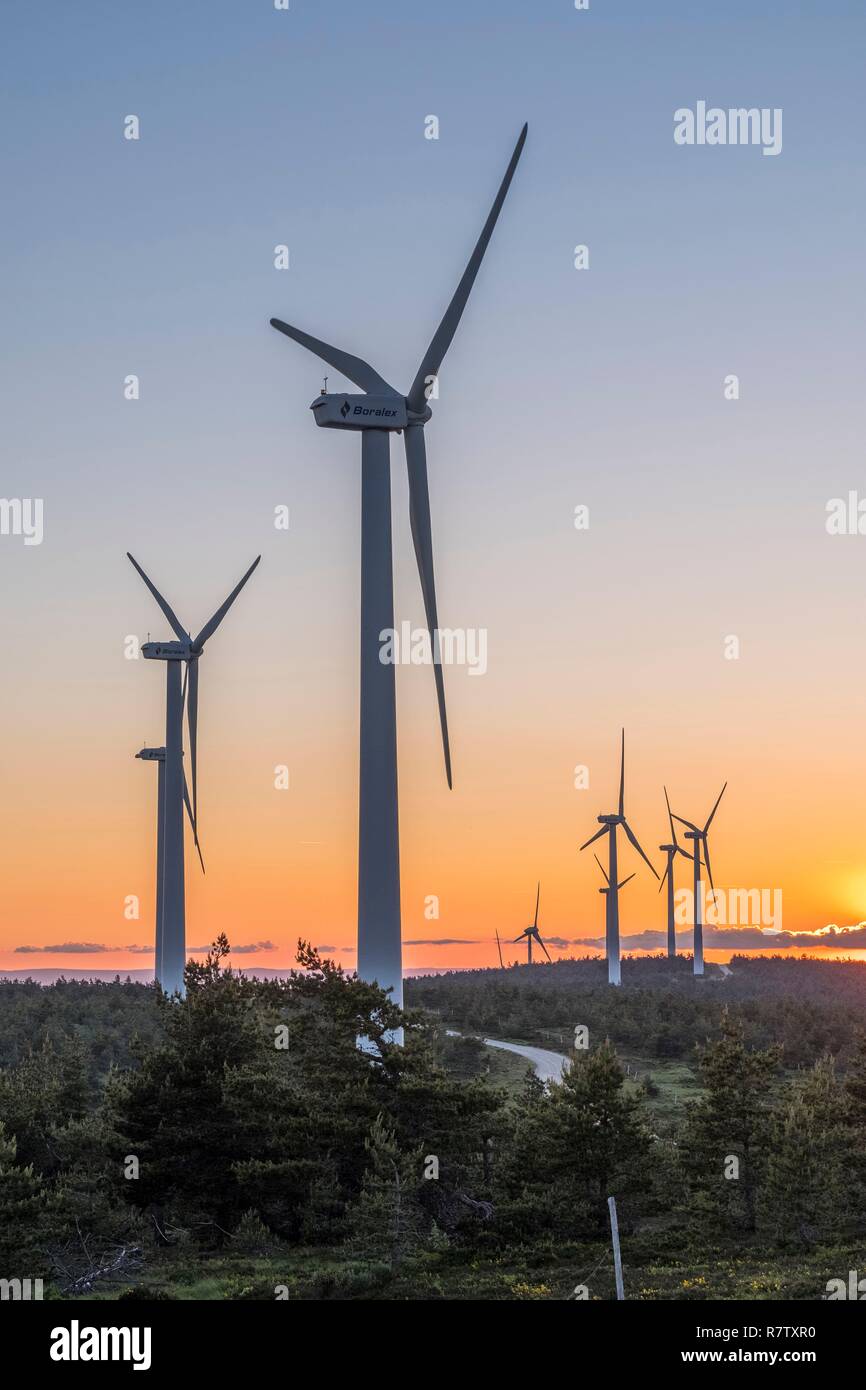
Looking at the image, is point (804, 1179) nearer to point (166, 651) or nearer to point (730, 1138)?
point (730, 1138)

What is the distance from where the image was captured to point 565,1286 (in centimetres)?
3794

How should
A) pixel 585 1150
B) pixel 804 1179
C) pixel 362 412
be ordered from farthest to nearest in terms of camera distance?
pixel 362 412, pixel 585 1150, pixel 804 1179

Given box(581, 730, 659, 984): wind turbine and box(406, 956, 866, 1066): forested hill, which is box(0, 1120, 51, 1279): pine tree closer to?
box(406, 956, 866, 1066): forested hill

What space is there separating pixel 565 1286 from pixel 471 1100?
27.3 feet

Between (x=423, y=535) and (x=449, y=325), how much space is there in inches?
329

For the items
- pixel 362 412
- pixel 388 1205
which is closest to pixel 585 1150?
pixel 388 1205

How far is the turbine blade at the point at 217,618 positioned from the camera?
90.6m

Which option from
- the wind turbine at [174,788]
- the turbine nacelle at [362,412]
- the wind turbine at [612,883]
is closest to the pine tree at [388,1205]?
the turbine nacelle at [362,412]

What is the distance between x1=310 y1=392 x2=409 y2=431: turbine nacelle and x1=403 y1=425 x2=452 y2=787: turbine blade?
2.57 ft

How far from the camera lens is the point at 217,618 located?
92312 millimetres

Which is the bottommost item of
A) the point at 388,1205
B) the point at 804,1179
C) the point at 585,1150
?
the point at 388,1205

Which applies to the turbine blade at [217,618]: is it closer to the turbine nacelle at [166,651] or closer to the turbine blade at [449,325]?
the turbine nacelle at [166,651]

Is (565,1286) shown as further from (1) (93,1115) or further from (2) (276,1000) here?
(1) (93,1115)
